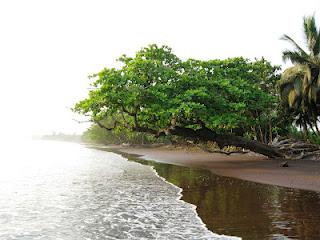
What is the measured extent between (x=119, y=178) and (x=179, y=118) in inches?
323

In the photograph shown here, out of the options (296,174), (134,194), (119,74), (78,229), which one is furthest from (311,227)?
(119,74)

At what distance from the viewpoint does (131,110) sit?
30.1 m

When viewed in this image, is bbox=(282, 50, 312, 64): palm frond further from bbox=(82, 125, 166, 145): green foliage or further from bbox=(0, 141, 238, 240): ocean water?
bbox=(82, 125, 166, 145): green foliage

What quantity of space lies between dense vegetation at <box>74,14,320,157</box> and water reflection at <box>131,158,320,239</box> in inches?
379

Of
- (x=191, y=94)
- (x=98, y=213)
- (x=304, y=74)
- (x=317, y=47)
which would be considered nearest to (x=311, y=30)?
(x=317, y=47)

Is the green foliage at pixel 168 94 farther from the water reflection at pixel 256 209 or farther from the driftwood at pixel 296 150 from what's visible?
the water reflection at pixel 256 209

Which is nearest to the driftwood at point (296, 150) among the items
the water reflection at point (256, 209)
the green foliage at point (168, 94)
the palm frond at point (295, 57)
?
the green foliage at point (168, 94)

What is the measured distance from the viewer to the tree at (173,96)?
1041 inches

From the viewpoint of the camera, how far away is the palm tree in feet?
109

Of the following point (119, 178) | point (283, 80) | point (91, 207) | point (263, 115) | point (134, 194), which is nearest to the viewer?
point (91, 207)

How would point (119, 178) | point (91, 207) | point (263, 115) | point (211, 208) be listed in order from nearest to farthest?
1. point (211, 208)
2. point (91, 207)
3. point (119, 178)
4. point (263, 115)

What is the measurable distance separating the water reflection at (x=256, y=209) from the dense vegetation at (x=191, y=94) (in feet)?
31.6

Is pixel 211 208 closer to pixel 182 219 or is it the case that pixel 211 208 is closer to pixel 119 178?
pixel 182 219

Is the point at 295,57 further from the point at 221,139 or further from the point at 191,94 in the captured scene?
the point at 191,94
